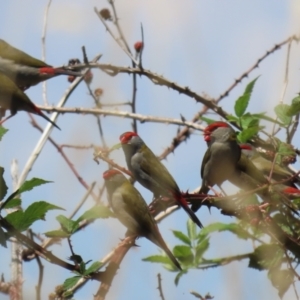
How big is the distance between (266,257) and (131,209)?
3.82ft

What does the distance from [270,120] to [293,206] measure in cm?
79

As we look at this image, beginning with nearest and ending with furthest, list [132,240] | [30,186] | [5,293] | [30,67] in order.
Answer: [30,186] < [5,293] < [132,240] < [30,67]

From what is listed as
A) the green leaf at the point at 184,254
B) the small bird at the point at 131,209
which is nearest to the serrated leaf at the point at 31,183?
the small bird at the point at 131,209

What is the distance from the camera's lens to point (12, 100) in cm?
449

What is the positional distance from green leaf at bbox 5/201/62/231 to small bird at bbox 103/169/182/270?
2.16 ft

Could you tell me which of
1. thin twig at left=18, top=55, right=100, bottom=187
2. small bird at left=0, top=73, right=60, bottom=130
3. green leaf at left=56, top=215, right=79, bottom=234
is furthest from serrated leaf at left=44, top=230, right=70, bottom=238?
small bird at left=0, top=73, right=60, bottom=130

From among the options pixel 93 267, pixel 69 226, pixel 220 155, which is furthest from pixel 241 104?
pixel 93 267

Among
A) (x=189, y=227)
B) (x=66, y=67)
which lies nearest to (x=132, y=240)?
(x=189, y=227)

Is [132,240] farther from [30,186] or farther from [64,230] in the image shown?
[30,186]

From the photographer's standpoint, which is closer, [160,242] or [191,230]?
[160,242]

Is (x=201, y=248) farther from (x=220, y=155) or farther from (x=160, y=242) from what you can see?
(x=160, y=242)

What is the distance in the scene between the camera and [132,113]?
5234 mm

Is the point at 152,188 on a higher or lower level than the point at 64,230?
higher

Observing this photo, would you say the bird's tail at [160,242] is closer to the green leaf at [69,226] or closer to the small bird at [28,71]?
the green leaf at [69,226]
